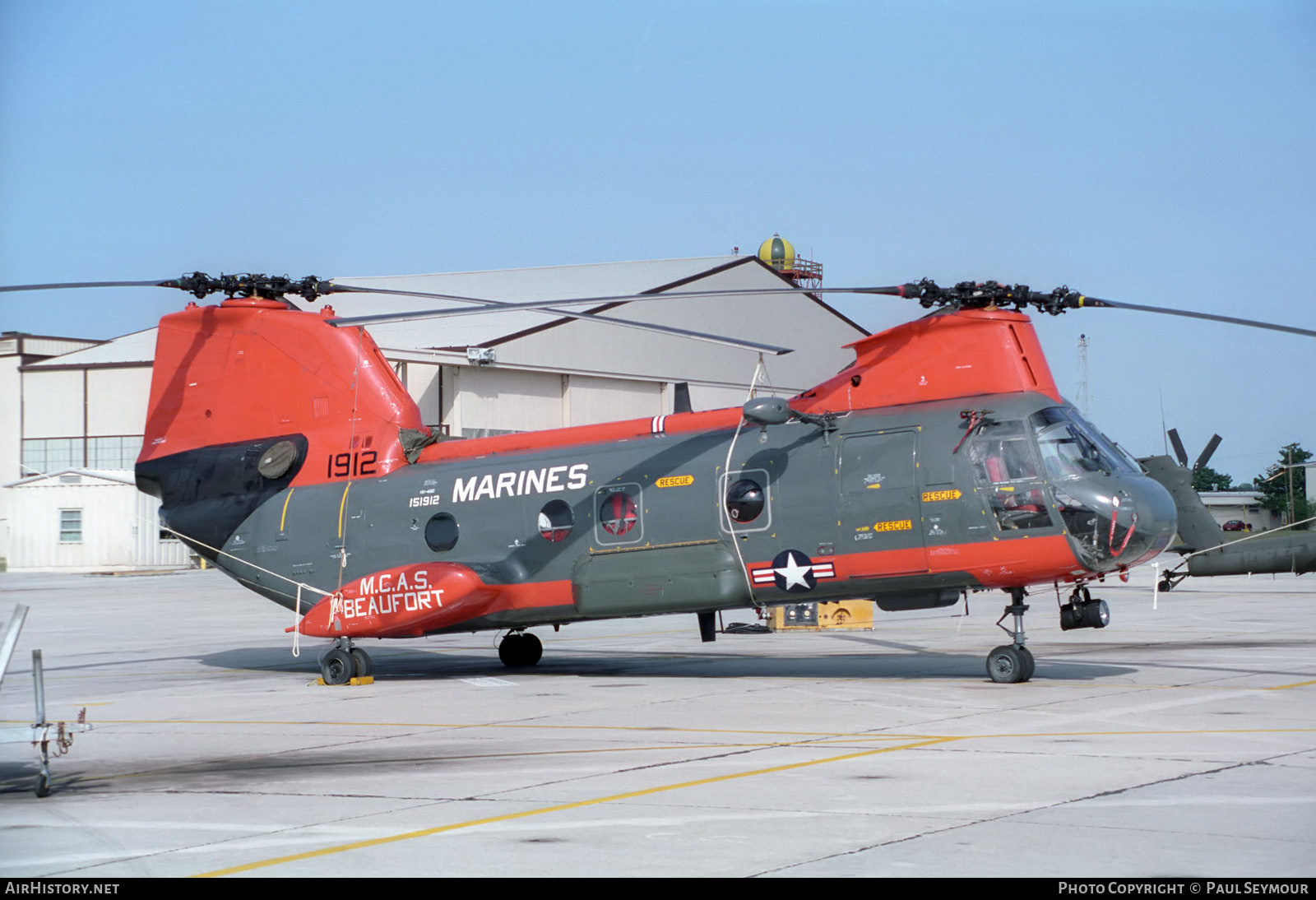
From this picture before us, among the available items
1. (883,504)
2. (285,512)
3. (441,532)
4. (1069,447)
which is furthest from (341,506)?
(1069,447)

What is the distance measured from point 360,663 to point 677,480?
16.9ft

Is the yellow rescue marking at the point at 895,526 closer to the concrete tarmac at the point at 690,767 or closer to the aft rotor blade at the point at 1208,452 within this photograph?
the concrete tarmac at the point at 690,767

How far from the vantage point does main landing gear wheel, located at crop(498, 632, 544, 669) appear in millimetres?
20500

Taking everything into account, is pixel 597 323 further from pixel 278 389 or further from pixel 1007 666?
pixel 1007 666

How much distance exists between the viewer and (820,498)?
16188mm

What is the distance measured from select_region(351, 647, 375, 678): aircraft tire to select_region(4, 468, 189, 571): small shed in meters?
41.3

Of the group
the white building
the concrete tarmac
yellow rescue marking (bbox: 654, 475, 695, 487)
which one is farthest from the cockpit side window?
the white building

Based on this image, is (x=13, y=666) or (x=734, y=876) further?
(x=13, y=666)

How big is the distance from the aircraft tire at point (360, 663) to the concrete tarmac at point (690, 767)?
1.37 ft

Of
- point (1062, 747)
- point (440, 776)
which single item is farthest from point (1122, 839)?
point (440, 776)

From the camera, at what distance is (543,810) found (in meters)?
8.81

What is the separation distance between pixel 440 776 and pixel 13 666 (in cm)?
1489

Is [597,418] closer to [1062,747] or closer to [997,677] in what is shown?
[997,677]

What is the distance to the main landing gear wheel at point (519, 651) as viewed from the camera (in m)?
20.5
